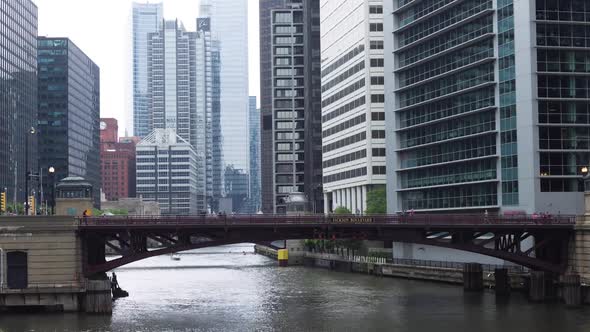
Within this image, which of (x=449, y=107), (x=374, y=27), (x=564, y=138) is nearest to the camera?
(x=564, y=138)

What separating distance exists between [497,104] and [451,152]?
48.0 feet

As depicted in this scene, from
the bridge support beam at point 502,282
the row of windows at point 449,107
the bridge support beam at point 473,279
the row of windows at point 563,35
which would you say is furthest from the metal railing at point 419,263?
the row of windows at point 563,35

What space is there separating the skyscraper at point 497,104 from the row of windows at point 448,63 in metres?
0.14

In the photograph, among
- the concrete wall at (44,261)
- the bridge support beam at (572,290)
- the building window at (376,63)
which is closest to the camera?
the concrete wall at (44,261)

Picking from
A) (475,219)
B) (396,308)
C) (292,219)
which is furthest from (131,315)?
(475,219)

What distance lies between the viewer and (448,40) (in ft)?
442

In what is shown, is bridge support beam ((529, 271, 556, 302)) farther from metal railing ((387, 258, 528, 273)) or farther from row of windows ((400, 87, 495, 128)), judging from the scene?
row of windows ((400, 87, 495, 128))

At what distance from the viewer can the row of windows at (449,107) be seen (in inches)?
4941

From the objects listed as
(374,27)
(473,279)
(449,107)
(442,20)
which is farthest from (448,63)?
(374,27)

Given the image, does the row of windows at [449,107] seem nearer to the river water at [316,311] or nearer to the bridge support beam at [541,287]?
Answer: the river water at [316,311]

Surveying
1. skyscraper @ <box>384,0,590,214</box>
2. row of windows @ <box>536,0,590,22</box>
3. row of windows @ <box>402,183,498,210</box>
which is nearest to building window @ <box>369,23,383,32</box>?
skyscraper @ <box>384,0,590,214</box>

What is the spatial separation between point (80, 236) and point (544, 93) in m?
59.7

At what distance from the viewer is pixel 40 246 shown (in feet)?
270

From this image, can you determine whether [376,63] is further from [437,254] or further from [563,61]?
[563,61]
